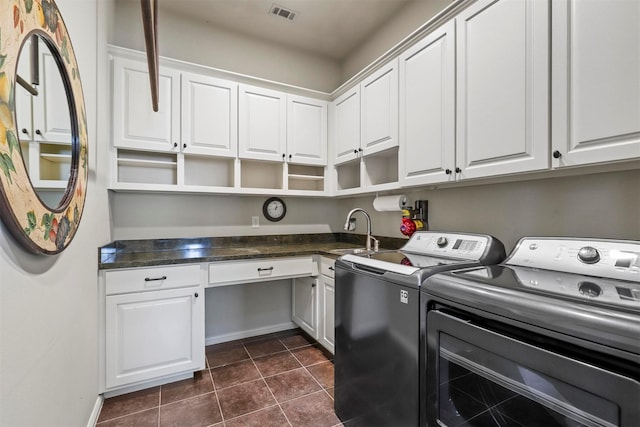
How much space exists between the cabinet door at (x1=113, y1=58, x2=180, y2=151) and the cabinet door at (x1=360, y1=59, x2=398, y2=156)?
1.46m

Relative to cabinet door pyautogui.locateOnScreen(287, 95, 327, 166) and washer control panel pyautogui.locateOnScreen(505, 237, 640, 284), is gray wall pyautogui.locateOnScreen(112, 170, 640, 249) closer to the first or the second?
washer control panel pyautogui.locateOnScreen(505, 237, 640, 284)

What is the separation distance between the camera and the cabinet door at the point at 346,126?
2441mm

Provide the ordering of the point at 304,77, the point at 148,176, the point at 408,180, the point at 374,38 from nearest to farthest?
1. the point at 408,180
2. the point at 148,176
3. the point at 374,38
4. the point at 304,77

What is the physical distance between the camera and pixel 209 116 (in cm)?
234

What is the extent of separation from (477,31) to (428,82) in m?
0.34

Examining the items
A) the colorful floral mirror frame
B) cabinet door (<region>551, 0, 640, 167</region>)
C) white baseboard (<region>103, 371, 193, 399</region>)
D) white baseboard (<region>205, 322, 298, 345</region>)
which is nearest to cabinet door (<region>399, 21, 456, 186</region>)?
cabinet door (<region>551, 0, 640, 167</region>)

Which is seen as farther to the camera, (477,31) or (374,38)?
(374,38)

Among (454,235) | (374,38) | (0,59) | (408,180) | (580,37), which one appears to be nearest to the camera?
(0,59)

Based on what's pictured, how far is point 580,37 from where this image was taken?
1105 mm

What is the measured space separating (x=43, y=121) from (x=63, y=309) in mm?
745

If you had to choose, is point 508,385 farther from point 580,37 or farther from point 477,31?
point 477,31

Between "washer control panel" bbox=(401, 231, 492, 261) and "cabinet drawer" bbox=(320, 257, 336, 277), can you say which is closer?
"washer control panel" bbox=(401, 231, 492, 261)

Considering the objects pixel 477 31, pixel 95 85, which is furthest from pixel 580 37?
pixel 95 85

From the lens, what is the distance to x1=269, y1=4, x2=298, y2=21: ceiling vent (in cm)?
243
